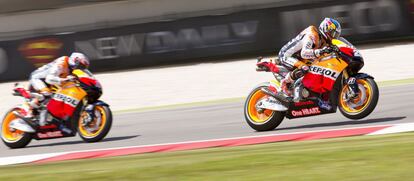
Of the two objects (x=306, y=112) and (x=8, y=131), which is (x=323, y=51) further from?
(x=8, y=131)

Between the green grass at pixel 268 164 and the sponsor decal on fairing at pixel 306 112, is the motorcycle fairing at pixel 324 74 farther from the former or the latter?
the green grass at pixel 268 164

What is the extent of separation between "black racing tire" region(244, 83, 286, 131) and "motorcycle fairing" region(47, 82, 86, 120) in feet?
8.25

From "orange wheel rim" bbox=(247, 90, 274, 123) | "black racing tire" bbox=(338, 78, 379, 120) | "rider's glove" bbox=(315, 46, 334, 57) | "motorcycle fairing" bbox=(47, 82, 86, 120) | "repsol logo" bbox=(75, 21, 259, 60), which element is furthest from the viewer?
"repsol logo" bbox=(75, 21, 259, 60)

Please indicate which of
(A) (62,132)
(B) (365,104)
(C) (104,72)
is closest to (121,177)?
(B) (365,104)

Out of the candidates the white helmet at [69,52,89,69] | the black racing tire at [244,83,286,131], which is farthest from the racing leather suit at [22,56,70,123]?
the black racing tire at [244,83,286,131]

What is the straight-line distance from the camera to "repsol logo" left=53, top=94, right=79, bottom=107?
12.6 m

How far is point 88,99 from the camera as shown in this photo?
1264 centimetres

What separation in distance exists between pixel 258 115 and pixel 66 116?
2.99 m

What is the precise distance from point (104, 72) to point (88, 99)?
487 inches

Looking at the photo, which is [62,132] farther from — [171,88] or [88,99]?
[171,88]

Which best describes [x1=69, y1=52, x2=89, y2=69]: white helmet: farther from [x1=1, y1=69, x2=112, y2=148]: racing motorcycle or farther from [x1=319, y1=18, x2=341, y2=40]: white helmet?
[x1=319, y1=18, x2=341, y2=40]: white helmet

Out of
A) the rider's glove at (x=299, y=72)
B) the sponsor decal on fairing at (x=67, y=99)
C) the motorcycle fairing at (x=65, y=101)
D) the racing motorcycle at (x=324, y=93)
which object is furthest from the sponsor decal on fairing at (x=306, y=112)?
the sponsor decal on fairing at (x=67, y=99)

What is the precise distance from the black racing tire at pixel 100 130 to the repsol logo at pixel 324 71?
119 inches

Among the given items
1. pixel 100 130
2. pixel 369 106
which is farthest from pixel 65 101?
pixel 369 106
